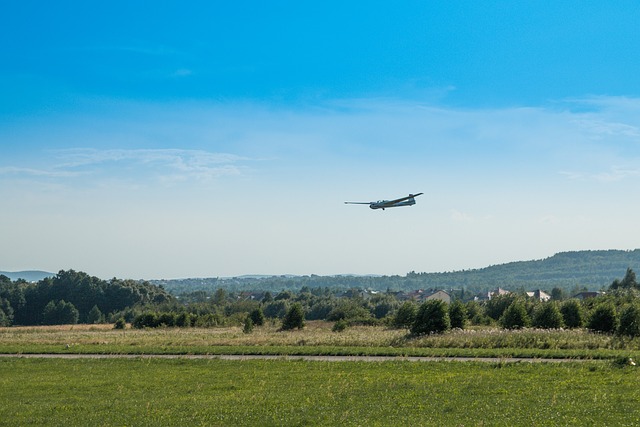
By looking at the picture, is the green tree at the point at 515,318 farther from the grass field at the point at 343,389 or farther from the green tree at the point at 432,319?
the grass field at the point at 343,389

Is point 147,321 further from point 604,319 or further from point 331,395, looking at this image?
point 331,395

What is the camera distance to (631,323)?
1396 inches

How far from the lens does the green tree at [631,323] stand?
35.3m

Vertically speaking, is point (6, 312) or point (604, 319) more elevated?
point (604, 319)

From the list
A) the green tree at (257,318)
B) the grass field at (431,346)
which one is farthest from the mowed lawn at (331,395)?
the green tree at (257,318)

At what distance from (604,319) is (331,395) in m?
24.5

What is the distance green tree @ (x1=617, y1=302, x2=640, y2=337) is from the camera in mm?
35312

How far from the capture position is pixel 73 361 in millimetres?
32906

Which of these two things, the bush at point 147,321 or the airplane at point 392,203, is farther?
the bush at point 147,321

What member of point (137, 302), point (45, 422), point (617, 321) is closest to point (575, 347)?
point (617, 321)

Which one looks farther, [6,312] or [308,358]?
[6,312]

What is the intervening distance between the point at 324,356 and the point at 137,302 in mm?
105665

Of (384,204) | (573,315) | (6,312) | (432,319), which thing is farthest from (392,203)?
(6,312)

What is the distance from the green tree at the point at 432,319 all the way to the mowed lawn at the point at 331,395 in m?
13.3
